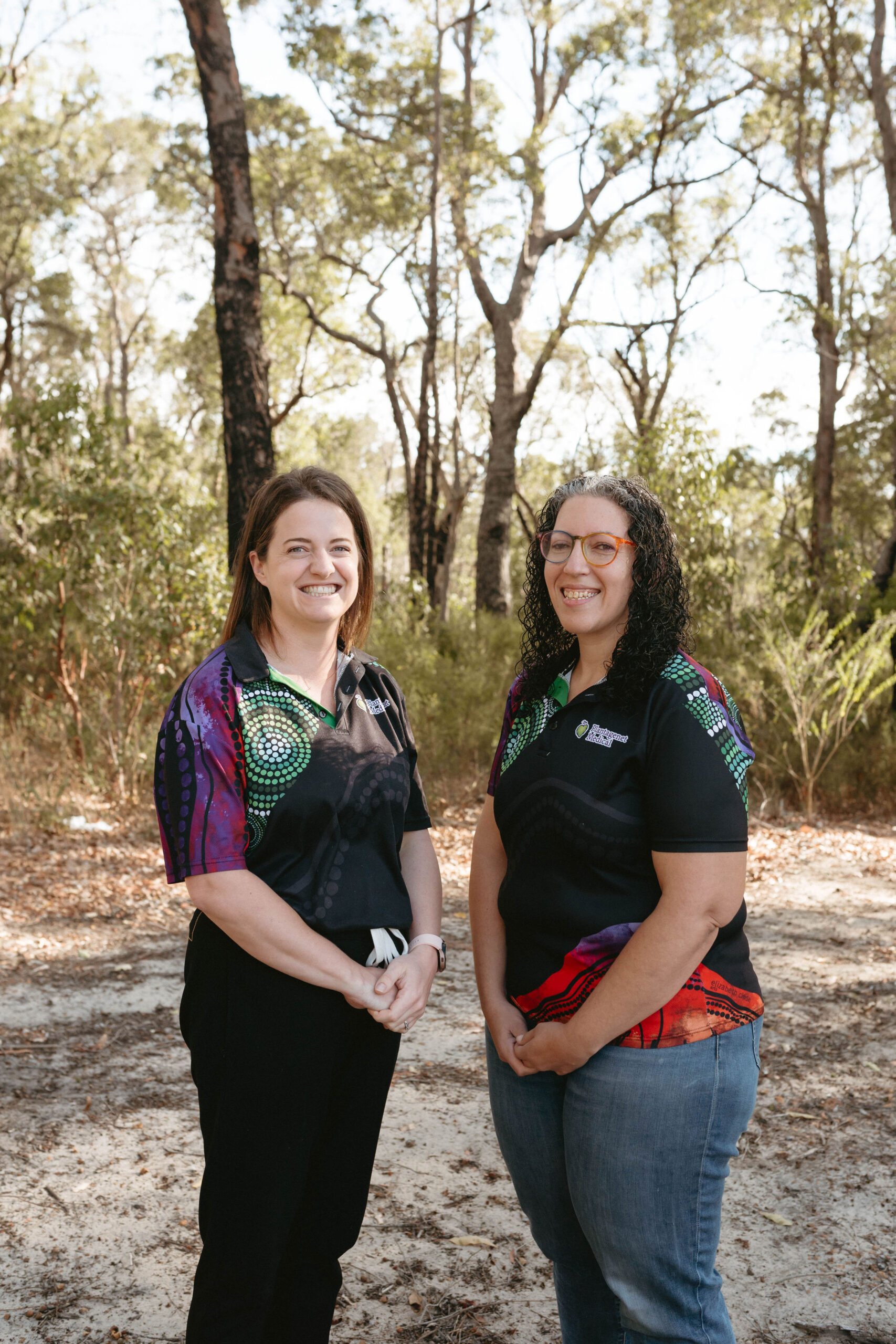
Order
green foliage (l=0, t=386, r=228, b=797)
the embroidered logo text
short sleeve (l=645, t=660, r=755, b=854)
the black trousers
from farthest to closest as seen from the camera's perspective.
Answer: green foliage (l=0, t=386, r=228, b=797) → the black trousers → the embroidered logo text → short sleeve (l=645, t=660, r=755, b=854)

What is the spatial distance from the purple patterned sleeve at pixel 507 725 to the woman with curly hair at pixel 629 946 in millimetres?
120

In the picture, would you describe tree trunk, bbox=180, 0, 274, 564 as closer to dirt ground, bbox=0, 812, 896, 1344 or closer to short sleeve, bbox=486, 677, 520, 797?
dirt ground, bbox=0, 812, 896, 1344

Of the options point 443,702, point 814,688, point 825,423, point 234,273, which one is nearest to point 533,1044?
point 814,688

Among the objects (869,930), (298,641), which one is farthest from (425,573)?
(298,641)

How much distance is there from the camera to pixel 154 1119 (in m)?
3.41

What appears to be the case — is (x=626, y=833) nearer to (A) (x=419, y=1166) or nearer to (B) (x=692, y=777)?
(B) (x=692, y=777)

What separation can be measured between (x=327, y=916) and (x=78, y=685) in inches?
292

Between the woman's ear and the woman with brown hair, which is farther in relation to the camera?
the woman's ear

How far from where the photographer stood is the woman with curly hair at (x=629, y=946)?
154cm

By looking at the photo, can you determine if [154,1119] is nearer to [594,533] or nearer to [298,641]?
[298,641]

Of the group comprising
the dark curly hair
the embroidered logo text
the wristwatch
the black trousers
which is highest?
the dark curly hair

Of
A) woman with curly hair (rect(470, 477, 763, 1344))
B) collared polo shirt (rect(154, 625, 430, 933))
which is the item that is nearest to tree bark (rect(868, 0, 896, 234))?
woman with curly hair (rect(470, 477, 763, 1344))

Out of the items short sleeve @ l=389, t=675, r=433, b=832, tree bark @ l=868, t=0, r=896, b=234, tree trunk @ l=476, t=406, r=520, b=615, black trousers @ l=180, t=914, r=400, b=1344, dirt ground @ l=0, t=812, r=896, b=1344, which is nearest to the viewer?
black trousers @ l=180, t=914, r=400, b=1344

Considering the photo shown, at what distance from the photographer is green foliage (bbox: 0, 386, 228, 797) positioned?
7.76 metres
